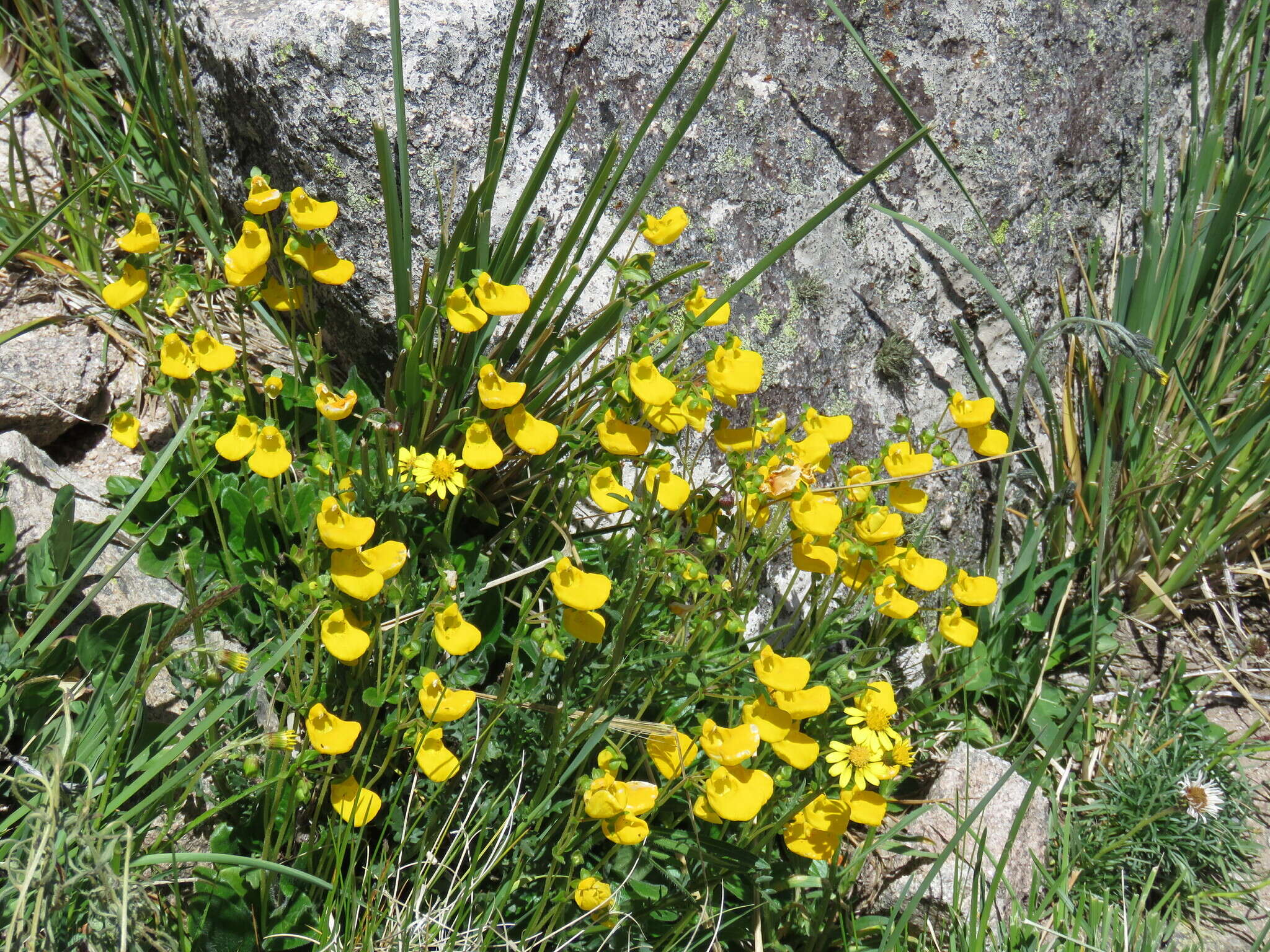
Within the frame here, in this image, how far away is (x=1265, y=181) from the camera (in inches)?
133

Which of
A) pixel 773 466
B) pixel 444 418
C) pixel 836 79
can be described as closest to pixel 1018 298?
pixel 836 79

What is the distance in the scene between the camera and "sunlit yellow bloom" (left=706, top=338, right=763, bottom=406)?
204 centimetres

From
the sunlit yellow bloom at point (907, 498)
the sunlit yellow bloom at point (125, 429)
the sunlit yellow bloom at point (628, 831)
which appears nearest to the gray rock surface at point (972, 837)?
the sunlit yellow bloom at point (907, 498)

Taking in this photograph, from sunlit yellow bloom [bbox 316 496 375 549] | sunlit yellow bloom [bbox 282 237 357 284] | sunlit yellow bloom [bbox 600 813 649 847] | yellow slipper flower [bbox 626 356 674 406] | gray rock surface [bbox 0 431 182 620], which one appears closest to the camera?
sunlit yellow bloom [bbox 316 496 375 549]

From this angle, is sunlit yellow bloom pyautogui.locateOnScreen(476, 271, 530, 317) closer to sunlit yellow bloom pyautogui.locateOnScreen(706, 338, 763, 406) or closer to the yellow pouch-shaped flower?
sunlit yellow bloom pyautogui.locateOnScreen(706, 338, 763, 406)

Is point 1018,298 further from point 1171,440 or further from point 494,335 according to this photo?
point 494,335

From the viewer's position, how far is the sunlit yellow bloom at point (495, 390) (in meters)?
2.01

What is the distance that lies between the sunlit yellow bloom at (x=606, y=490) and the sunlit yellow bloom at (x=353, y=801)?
29.3 inches

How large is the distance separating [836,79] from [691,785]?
2203mm

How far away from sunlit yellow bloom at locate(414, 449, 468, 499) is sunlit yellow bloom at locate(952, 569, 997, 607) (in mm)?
1231

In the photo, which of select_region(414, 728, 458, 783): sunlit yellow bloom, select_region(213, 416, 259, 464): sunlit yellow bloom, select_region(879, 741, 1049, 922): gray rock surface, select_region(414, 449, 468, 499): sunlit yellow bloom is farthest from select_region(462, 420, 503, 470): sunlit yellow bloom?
select_region(879, 741, 1049, 922): gray rock surface

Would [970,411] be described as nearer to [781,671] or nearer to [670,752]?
Answer: [781,671]

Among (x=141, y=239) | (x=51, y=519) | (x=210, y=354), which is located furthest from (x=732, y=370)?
(x=51, y=519)

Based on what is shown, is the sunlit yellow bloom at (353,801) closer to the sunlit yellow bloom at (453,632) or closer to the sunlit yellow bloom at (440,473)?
the sunlit yellow bloom at (453,632)
